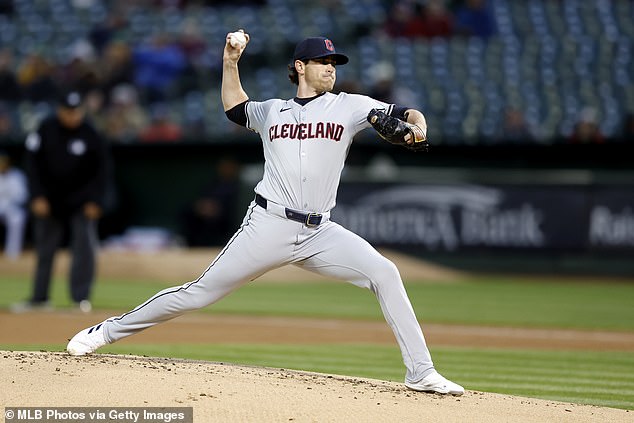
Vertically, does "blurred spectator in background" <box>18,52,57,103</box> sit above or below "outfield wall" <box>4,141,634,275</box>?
above

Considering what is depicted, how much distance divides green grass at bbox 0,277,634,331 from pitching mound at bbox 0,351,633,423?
17.4 feet

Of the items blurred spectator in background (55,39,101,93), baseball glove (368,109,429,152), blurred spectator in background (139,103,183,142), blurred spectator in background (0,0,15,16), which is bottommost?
blurred spectator in background (139,103,183,142)

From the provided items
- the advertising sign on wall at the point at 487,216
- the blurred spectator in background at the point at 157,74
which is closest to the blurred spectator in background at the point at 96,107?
the blurred spectator in background at the point at 157,74

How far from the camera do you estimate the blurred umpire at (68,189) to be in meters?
10.7

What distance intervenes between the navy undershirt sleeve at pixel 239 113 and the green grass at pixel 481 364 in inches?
76.4

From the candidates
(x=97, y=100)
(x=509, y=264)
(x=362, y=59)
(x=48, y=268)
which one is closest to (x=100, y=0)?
(x=97, y=100)

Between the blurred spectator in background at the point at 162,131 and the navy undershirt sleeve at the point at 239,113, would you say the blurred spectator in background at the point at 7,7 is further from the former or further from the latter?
the navy undershirt sleeve at the point at 239,113

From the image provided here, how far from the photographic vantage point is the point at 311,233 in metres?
5.74

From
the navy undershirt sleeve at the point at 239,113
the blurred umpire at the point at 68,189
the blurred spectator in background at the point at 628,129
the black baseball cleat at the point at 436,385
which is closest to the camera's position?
the black baseball cleat at the point at 436,385

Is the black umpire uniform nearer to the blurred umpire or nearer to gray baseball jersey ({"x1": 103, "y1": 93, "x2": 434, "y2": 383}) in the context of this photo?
the blurred umpire

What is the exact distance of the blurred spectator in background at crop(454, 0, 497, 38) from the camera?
18.5 meters

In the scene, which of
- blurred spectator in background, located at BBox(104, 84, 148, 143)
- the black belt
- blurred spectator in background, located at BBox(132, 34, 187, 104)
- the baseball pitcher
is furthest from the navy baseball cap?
blurred spectator in background, located at BBox(132, 34, 187, 104)

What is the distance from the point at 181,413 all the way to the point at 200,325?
216 inches

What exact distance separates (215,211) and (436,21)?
16.2ft
